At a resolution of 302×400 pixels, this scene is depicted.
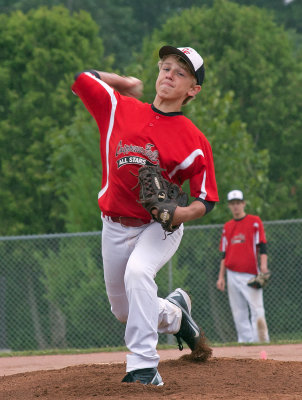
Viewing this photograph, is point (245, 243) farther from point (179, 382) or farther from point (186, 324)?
point (179, 382)

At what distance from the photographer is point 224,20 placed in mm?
25984

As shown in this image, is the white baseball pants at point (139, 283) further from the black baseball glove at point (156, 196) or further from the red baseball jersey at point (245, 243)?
the red baseball jersey at point (245, 243)

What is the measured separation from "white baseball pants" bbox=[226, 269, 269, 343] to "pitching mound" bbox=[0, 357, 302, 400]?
4.62m

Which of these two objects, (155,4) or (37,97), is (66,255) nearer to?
(37,97)

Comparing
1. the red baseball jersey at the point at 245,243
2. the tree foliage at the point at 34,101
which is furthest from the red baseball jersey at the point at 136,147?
the tree foliage at the point at 34,101

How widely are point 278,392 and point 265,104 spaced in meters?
22.0

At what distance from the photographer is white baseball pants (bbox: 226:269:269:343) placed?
1108cm

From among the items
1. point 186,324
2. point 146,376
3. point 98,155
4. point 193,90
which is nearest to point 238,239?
point 186,324

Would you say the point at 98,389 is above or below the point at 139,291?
below

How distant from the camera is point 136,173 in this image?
5.26m

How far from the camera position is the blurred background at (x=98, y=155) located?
12812mm

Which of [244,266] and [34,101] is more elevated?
[34,101]

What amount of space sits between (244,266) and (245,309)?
621 mm

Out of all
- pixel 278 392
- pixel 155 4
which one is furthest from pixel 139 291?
pixel 155 4
